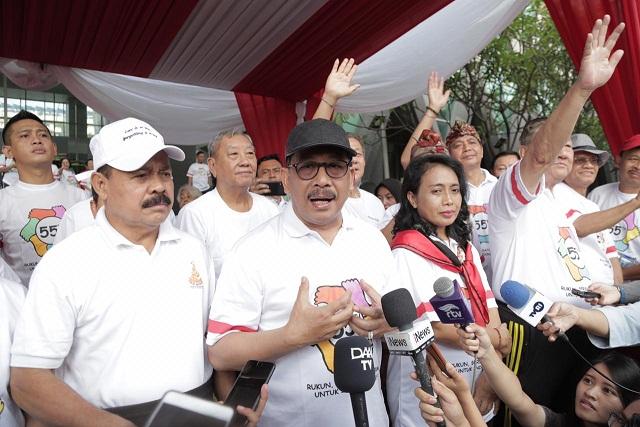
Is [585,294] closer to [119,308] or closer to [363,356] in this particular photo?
[363,356]

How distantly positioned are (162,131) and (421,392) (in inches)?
219

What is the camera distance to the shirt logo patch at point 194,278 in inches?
76.6

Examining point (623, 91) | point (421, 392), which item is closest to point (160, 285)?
point (421, 392)

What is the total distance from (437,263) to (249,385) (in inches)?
49.1

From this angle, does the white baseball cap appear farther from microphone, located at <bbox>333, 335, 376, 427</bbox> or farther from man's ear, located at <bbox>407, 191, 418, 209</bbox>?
man's ear, located at <bbox>407, 191, 418, 209</bbox>

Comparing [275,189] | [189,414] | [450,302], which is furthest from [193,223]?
[189,414]

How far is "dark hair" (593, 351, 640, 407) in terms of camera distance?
2.18m

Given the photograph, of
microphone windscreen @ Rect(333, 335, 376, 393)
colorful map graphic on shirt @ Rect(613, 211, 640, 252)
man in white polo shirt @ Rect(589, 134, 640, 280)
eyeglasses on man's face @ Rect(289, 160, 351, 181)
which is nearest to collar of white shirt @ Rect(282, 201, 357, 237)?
eyeglasses on man's face @ Rect(289, 160, 351, 181)

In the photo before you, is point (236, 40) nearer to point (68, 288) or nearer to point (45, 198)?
point (45, 198)

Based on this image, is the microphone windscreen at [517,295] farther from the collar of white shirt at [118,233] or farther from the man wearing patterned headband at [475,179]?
the man wearing patterned headband at [475,179]

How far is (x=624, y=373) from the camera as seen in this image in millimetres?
2223

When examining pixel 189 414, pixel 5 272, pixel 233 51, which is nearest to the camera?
pixel 189 414

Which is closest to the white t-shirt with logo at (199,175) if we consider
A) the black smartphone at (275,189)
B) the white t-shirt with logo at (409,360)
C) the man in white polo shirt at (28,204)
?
the black smartphone at (275,189)

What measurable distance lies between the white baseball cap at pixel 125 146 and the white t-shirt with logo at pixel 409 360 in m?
1.20
